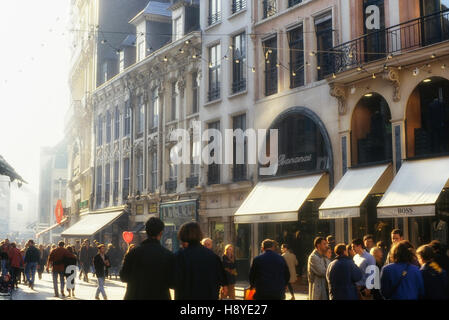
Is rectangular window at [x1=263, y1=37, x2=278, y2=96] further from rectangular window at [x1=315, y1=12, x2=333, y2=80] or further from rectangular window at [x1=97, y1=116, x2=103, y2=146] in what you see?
rectangular window at [x1=97, y1=116, x2=103, y2=146]

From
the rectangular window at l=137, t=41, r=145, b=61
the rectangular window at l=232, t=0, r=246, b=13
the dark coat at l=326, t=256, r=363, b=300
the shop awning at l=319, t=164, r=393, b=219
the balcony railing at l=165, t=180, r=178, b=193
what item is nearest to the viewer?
the dark coat at l=326, t=256, r=363, b=300

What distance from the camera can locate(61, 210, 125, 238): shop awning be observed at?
38875 millimetres

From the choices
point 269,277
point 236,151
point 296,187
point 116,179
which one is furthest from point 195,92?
point 269,277

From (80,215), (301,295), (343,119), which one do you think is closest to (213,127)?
(343,119)

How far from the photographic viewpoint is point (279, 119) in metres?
25.9

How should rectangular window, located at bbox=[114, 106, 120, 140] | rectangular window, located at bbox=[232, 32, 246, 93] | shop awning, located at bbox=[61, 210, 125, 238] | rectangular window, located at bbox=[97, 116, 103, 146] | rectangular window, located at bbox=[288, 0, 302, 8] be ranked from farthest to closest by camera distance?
rectangular window, located at bbox=[97, 116, 103, 146], rectangular window, located at bbox=[114, 106, 120, 140], shop awning, located at bbox=[61, 210, 125, 238], rectangular window, located at bbox=[232, 32, 246, 93], rectangular window, located at bbox=[288, 0, 302, 8]

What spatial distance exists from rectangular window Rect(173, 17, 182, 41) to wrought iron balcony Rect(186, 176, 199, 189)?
7.20m

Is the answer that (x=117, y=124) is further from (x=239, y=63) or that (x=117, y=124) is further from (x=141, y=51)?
(x=239, y=63)

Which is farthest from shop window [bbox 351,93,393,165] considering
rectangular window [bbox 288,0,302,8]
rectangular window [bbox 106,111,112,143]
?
rectangular window [bbox 106,111,112,143]

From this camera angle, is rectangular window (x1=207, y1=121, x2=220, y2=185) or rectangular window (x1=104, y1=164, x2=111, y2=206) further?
rectangular window (x1=104, y1=164, x2=111, y2=206)

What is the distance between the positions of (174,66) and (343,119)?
539 inches

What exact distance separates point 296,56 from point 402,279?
18073 mm

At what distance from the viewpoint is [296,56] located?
83.4ft

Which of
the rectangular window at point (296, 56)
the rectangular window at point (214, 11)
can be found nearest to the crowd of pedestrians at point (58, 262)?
the rectangular window at point (296, 56)
